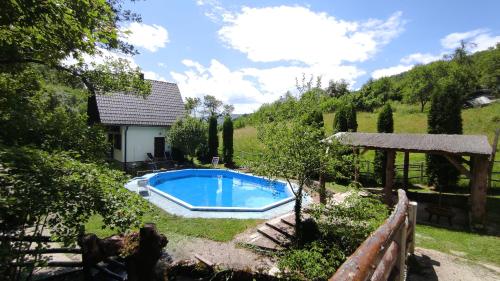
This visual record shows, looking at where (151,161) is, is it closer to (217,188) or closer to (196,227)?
(217,188)

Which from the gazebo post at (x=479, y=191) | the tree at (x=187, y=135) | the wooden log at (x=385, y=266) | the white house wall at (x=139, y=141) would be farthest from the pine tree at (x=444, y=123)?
the white house wall at (x=139, y=141)

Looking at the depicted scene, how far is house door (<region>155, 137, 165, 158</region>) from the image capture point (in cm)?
2255

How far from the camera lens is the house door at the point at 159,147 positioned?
2255 cm

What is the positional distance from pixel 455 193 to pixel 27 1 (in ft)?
61.7

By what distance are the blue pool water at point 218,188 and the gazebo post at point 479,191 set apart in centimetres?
704

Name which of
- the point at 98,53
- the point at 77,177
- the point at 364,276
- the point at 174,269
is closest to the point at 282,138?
the point at 174,269

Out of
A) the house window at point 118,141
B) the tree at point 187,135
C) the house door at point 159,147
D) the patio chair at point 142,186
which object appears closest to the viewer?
the patio chair at point 142,186

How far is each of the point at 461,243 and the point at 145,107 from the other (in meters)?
21.4

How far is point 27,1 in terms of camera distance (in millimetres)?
3168

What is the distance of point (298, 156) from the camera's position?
862cm

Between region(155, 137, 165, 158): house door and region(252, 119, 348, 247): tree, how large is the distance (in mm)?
15402

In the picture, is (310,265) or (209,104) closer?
(310,265)

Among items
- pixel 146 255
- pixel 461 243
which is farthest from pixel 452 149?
pixel 146 255

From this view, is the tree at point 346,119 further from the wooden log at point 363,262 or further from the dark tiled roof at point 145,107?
the wooden log at point 363,262
